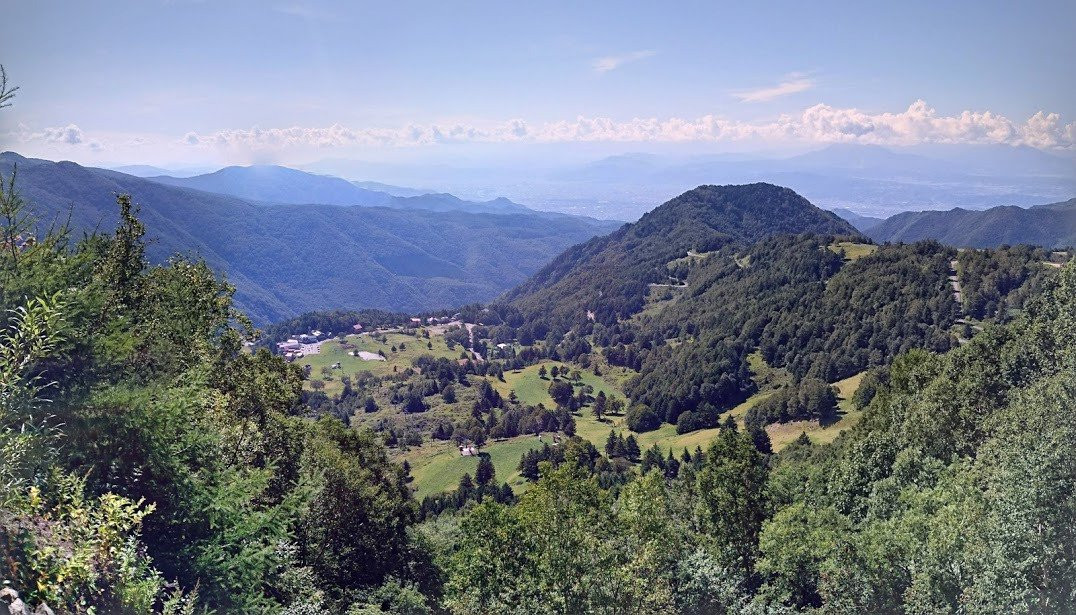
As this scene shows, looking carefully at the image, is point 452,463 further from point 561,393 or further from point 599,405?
point 561,393

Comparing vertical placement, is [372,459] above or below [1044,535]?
below

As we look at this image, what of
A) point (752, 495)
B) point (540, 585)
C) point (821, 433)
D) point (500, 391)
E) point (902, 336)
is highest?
point (540, 585)

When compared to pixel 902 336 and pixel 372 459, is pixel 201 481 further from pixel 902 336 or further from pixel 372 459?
pixel 902 336

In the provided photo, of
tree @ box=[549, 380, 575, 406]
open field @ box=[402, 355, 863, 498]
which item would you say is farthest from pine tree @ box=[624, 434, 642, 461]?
tree @ box=[549, 380, 575, 406]

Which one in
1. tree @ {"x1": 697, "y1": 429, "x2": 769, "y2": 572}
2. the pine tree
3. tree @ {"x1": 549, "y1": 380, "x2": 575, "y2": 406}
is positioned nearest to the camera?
tree @ {"x1": 697, "y1": 429, "x2": 769, "y2": 572}

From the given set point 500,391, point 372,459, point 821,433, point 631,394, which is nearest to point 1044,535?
point 372,459

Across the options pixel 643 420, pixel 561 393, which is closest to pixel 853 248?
pixel 643 420

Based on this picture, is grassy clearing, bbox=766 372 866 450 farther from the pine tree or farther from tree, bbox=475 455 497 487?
tree, bbox=475 455 497 487

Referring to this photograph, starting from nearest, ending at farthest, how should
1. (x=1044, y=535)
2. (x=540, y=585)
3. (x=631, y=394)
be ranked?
(x=1044, y=535) → (x=540, y=585) → (x=631, y=394)
